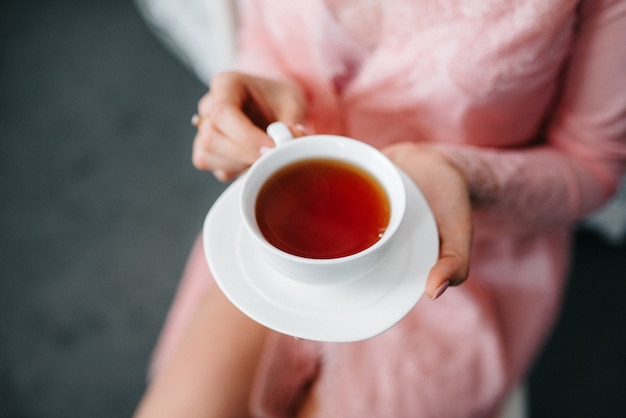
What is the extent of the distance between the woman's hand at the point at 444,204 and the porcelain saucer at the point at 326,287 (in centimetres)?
2

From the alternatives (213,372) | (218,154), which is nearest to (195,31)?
(218,154)

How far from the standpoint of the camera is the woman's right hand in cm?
64

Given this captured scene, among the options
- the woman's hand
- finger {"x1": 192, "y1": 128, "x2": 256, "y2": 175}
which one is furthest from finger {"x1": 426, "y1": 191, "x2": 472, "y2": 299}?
finger {"x1": 192, "y1": 128, "x2": 256, "y2": 175}

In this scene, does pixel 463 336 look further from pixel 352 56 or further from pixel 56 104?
pixel 56 104

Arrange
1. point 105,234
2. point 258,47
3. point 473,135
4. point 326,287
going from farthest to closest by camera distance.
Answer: point 105,234 → point 258,47 → point 473,135 → point 326,287

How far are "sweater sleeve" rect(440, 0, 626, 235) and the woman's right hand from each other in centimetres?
22

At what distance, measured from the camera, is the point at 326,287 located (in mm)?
563

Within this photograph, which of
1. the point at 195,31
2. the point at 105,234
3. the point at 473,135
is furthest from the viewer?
the point at 195,31

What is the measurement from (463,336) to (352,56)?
0.43 m

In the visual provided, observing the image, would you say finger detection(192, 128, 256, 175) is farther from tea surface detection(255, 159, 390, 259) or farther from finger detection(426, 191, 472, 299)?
finger detection(426, 191, 472, 299)

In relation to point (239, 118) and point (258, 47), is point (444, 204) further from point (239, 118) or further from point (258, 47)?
point (258, 47)

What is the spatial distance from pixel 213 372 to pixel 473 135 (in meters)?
0.48

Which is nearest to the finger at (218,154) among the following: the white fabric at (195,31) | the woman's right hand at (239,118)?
the woman's right hand at (239,118)

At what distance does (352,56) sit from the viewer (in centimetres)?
79
